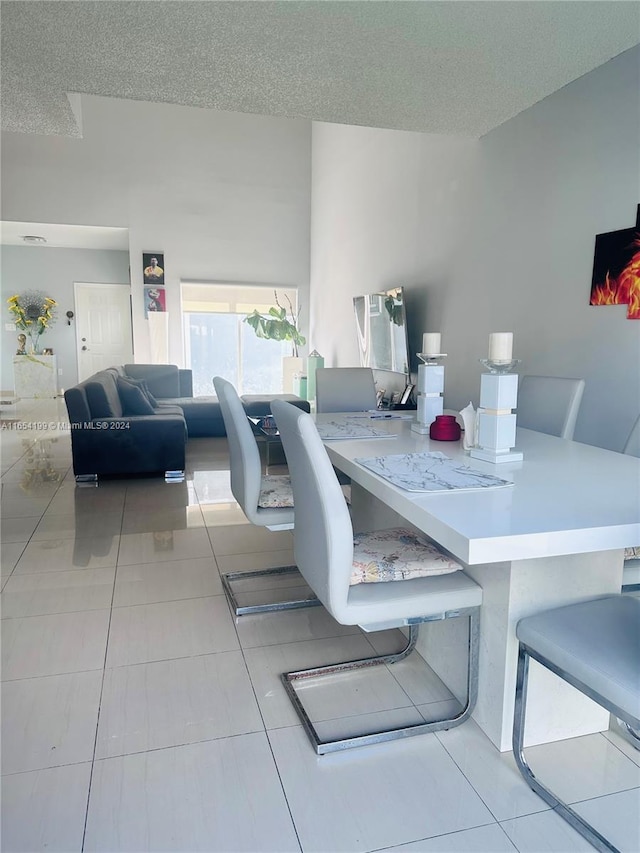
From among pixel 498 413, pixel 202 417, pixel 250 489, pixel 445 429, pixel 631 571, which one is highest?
pixel 498 413

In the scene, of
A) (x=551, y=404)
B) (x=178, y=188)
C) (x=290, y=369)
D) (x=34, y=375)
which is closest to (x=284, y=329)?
(x=290, y=369)

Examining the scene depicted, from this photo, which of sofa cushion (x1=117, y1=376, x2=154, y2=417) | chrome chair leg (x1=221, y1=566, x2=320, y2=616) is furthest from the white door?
chrome chair leg (x1=221, y1=566, x2=320, y2=616)

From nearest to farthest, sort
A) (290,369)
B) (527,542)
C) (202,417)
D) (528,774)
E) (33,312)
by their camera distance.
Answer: (527,542)
(528,774)
(202,417)
(290,369)
(33,312)

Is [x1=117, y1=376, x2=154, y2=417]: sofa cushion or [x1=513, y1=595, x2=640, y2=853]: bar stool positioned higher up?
[x1=117, y1=376, x2=154, y2=417]: sofa cushion

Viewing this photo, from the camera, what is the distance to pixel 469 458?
195 centimetres

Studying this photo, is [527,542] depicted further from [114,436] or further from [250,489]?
[114,436]

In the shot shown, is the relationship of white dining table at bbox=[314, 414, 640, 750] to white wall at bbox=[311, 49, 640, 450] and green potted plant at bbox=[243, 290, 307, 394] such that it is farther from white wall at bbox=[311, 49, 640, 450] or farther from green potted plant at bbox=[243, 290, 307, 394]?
green potted plant at bbox=[243, 290, 307, 394]

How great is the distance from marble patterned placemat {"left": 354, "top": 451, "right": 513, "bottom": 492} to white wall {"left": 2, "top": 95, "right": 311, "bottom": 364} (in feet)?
23.5

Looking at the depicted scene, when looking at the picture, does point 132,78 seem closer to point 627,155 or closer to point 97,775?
point 627,155

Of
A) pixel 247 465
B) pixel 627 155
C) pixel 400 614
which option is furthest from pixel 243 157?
pixel 400 614

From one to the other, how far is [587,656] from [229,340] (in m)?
8.21

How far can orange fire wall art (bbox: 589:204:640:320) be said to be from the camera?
288 centimetres

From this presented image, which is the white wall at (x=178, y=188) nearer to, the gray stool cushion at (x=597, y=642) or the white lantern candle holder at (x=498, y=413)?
the white lantern candle holder at (x=498, y=413)

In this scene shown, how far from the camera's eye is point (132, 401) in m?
5.00
